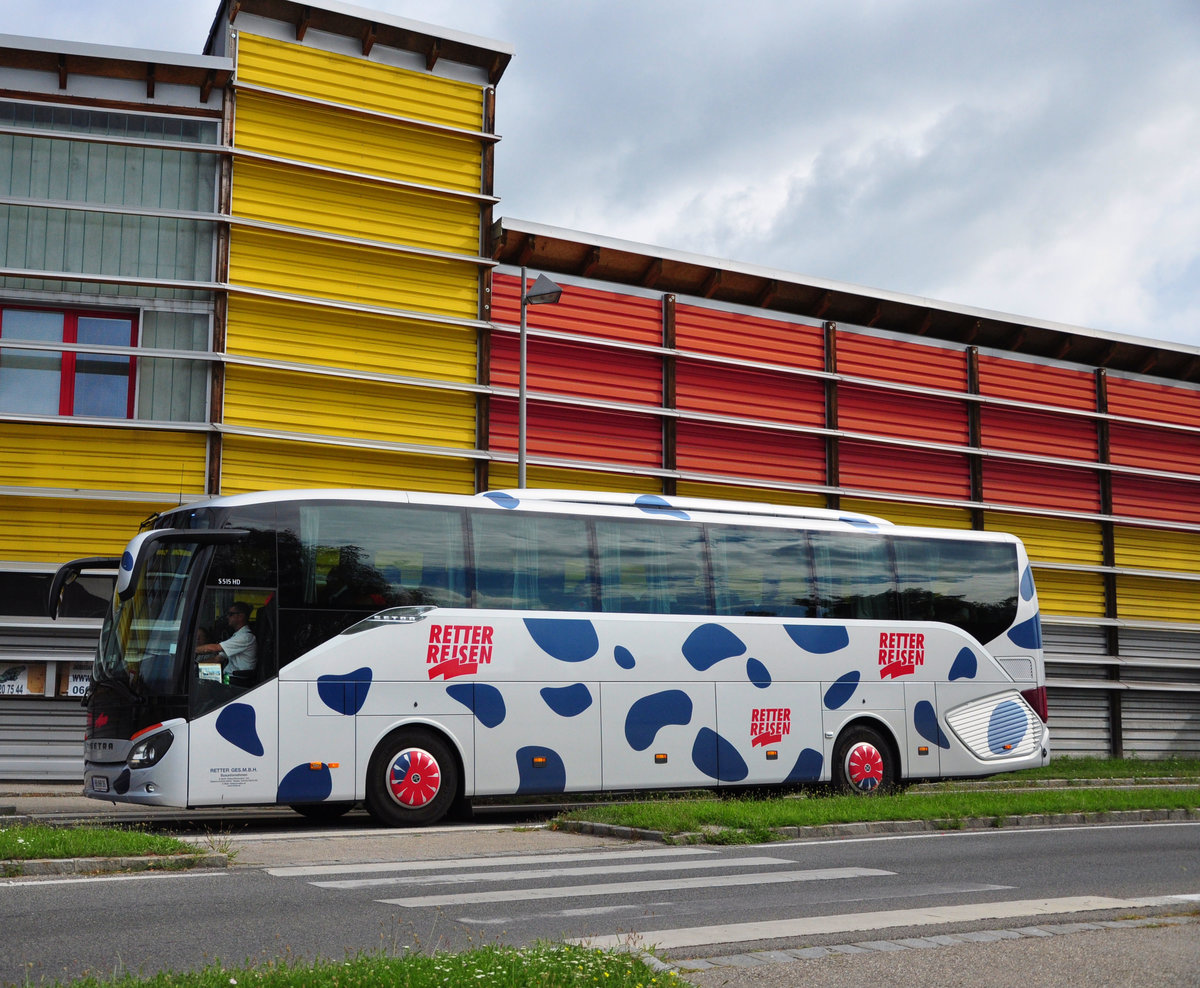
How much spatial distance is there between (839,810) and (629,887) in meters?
5.28

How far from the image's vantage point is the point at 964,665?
19000 mm

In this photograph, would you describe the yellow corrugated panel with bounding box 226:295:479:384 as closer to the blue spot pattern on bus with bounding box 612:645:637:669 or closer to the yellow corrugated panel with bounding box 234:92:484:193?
the yellow corrugated panel with bounding box 234:92:484:193

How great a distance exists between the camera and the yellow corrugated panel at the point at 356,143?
22.4m

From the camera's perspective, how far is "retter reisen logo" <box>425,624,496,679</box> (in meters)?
15.1

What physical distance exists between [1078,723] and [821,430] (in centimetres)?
874

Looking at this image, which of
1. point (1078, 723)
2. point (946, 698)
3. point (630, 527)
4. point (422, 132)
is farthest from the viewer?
point (1078, 723)

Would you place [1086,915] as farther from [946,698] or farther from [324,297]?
[324,297]

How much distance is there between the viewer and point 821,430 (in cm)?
2667

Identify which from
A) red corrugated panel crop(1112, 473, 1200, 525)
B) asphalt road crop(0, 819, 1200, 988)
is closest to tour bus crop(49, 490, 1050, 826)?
asphalt road crop(0, 819, 1200, 988)

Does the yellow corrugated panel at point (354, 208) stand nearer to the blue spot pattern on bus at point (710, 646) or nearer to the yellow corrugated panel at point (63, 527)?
the yellow corrugated panel at point (63, 527)

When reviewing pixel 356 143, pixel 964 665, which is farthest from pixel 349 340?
pixel 964 665

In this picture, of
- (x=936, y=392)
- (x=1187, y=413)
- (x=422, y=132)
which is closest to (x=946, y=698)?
(x=936, y=392)

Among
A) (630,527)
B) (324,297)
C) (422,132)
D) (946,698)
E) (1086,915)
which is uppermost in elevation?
(422,132)

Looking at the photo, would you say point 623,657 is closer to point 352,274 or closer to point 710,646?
point 710,646
